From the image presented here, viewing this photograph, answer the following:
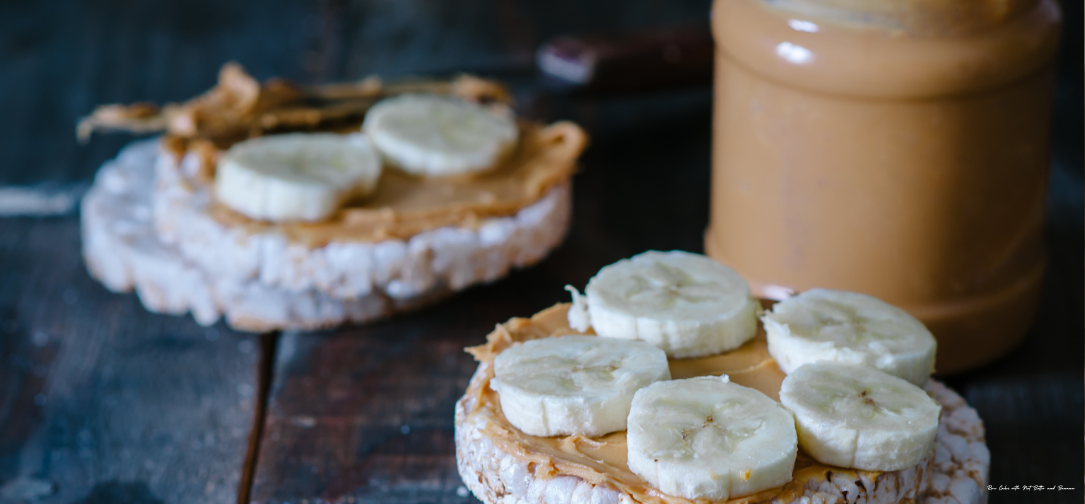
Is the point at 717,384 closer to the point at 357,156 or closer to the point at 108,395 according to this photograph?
the point at 357,156

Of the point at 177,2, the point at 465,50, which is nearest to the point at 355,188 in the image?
the point at 465,50

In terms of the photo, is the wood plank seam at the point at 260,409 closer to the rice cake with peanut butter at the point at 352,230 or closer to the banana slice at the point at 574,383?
the rice cake with peanut butter at the point at 352,230

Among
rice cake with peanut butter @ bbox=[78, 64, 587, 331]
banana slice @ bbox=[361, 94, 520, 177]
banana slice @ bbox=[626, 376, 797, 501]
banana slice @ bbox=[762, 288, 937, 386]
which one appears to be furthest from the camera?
banana slice @ bbox=[361, 94, 520, 177]

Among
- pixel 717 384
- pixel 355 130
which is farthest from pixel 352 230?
pixel 717 384

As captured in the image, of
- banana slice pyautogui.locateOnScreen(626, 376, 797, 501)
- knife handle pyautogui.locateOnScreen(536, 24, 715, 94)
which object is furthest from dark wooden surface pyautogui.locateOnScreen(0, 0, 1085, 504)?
banana slice pyautogui.locateOnScreen(626, 376, 797, 501)

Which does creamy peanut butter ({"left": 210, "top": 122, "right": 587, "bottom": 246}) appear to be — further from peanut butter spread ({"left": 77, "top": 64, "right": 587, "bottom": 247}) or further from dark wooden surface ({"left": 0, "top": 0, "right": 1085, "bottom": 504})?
dark wooden surface ({"left": 0, "top": 0, "right": 1085, "bottom": 504})

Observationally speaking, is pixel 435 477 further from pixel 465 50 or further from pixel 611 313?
pixel 465 50

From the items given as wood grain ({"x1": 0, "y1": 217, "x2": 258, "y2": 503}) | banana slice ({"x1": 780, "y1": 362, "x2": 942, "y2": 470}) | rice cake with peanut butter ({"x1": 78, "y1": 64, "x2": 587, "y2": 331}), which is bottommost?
wood grain ({"x1": 0, "y1": 217, "x2": 258, "y2": 503})

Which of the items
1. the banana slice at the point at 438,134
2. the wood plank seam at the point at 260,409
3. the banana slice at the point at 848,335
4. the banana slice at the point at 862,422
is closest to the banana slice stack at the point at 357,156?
the banana slice at the point at 438,134
